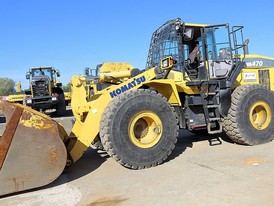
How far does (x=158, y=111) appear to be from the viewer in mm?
5645

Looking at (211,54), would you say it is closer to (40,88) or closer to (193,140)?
(193,140)

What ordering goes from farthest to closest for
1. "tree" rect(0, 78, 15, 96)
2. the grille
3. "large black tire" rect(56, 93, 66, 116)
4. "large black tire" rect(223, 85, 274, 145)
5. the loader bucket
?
"tree" rect(0, 78, 15, 96), "large black tire" rect(56, 93, 66, 116), the grille, "large black tire" rect(223, 85, 274, 145), the loader bucket

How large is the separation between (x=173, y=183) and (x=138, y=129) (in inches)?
54.3

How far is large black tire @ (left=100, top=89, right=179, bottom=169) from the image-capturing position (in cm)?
521

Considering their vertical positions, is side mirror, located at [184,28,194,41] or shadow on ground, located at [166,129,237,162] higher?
side mirror, located at [184,28,194,41]

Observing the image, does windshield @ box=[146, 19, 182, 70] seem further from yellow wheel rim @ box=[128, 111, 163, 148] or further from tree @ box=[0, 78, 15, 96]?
tree @ box=[0, 78, 15, 96]

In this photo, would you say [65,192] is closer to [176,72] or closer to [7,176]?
[7,176]

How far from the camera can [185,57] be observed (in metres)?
6.95

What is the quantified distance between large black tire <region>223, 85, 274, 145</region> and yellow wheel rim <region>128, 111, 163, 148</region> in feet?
6.13

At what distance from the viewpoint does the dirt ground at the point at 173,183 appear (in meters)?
4.03

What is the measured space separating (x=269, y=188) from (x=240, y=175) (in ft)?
2.09

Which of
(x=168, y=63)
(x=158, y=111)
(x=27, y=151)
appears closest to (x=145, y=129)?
(x=158, y=111)

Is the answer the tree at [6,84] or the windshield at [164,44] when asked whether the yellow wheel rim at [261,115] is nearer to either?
the windshield at [164,44]

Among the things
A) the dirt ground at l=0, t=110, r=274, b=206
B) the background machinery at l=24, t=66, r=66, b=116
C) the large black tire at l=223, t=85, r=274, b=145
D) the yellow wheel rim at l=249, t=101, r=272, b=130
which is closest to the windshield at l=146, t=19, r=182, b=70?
the large black tire at l=223, t=85, r=274, b=145
